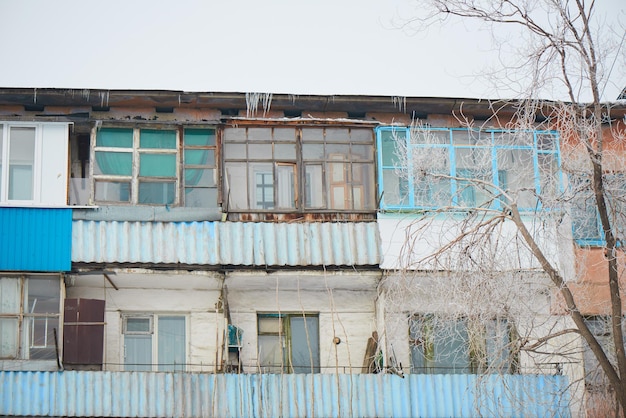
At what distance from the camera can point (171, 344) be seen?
19531mm

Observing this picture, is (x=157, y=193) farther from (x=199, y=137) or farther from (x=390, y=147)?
(x=390, y=147)

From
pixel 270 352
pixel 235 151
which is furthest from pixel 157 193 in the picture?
pixel 270 352

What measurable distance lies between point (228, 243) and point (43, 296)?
313cm

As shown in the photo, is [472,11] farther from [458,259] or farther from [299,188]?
[299,188]

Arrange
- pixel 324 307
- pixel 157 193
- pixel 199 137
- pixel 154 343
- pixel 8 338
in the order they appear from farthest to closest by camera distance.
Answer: pixel 324 307
pixel 199 137
pixel 154 343
pixel 157 193
pixel 8 338

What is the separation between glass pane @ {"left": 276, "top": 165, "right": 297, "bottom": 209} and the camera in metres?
19.6

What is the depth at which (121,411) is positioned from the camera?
706 inches

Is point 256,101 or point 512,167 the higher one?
point 256,101

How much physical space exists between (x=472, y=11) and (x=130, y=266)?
7.22 metres

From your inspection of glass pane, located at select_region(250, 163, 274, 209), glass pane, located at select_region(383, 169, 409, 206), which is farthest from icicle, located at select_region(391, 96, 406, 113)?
glass pane, located at select_region(250, 163, 274, 209)

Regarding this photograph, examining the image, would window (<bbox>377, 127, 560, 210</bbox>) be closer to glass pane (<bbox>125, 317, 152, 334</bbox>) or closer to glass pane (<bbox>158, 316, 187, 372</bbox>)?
glass pane (<bbox>158, 316, 187, 372</bbox>)

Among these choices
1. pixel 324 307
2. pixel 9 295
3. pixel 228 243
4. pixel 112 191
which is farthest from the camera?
pixel 324 307

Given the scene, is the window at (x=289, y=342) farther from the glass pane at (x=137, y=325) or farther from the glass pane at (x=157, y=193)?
the glass pane at (x=157, y=193)

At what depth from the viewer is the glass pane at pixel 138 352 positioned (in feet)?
63.1
